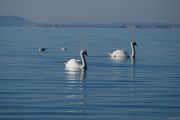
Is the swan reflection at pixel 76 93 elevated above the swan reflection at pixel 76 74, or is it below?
below

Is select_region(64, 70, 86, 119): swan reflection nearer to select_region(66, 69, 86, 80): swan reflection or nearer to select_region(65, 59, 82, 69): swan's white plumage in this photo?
select_region(66, 69, 86, 80): swan reflection

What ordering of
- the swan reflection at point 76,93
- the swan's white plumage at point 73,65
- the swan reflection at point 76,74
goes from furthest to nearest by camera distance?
1. the swan's white plumage at point 73,65
2. the swan reflection at point 76,74
3. the swan reflection at point 76,93

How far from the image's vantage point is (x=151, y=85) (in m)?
23.3

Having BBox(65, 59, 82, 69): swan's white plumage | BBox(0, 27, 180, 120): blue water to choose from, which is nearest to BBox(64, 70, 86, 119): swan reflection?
BBox(0, 27, 180, 120): blue water

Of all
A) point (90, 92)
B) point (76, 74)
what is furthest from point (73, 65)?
point (90, 92)

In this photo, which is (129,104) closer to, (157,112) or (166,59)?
(157,112)

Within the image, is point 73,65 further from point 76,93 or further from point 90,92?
point 76,93

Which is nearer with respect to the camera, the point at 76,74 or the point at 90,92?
the point at 90,92

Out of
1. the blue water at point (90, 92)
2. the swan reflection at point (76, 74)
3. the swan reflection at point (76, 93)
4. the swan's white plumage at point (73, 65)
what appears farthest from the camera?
the swan's white plumage at point (73, 65)

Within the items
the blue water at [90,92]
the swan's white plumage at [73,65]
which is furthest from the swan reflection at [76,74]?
the swan's white plumage at [73,65]

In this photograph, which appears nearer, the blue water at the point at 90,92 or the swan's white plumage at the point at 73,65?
the blue water at the point at 90,92

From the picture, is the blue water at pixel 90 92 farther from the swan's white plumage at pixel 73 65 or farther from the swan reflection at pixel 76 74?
the swan's white plumage at pixel 73 65

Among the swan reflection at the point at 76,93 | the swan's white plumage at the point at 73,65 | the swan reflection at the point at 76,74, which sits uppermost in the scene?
the swan's white plumage at the point at 73,65

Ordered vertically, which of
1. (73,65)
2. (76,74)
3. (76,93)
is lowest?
(76,93)
